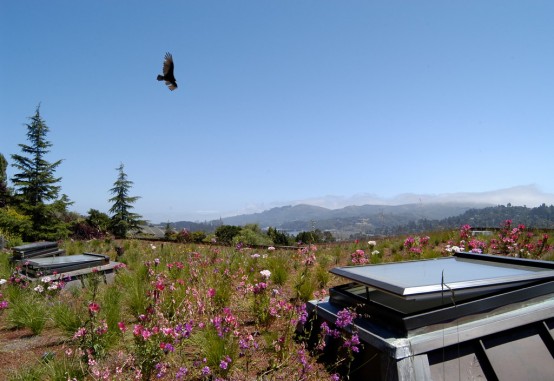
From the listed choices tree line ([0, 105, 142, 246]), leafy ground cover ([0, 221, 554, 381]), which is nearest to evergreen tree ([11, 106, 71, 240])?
tree line ([0, 105, 142, 246])

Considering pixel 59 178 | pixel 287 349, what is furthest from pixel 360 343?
pixel 59 178

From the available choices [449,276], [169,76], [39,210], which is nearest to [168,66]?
[169,76]

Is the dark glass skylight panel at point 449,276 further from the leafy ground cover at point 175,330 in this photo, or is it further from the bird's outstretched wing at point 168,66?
the bird's outstretched wing at point 168,66

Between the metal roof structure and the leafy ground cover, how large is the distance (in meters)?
0.25

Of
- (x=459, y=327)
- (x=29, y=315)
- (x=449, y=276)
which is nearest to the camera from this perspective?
(x=459, y=327)

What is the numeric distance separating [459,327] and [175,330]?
233 centimetres

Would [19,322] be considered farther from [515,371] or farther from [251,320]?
[515,371]

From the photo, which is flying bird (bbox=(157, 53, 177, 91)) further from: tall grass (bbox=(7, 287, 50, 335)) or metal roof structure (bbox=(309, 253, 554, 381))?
metal roof structure (bbox=(309, 253, 554, 381))

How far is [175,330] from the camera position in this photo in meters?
2.70

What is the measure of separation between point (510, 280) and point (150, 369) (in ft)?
10.4

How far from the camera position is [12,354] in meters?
3.43

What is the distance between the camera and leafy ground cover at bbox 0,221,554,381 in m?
2.64

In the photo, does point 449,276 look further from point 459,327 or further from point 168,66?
point 168,66

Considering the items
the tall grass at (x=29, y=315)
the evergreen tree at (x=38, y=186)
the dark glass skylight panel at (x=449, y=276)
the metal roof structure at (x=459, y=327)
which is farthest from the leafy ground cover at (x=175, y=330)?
the evergreen tree at (x=38, y=186)
